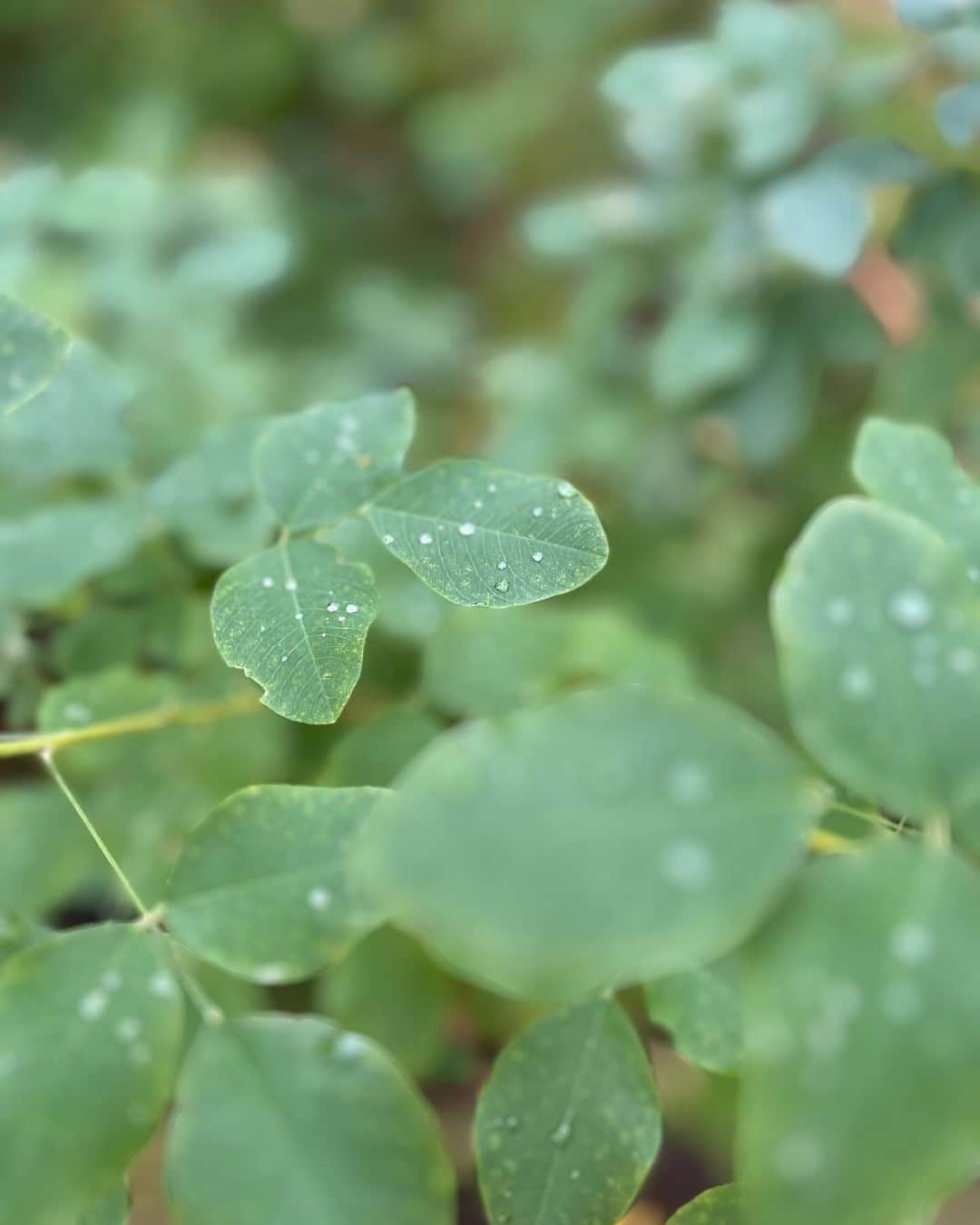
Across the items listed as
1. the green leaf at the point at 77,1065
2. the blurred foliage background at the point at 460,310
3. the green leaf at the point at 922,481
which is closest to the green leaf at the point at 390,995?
the blurred foliage background at the point at 460,310

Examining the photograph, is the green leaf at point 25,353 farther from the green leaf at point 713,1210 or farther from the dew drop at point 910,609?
the green leaf at point 713,1210

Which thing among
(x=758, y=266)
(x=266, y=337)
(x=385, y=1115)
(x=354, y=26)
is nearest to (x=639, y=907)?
(x=385, y=1115)

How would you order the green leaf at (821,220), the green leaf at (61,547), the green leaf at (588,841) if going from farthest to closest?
the green leaf at (821,220), the green leaf at (61,547), the green leaf at (588,841)

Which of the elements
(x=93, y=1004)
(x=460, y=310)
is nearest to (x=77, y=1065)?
(x=93, y=1004)

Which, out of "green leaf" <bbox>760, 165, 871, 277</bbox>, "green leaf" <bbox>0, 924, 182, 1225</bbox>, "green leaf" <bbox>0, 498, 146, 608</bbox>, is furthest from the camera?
"green leaf" <bbox>760, 165, 871, 277</bbox>

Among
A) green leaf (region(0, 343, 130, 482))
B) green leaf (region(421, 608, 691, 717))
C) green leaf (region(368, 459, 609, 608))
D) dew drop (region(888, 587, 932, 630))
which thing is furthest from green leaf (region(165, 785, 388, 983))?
green leaf (region(0, 343, 130, 482))

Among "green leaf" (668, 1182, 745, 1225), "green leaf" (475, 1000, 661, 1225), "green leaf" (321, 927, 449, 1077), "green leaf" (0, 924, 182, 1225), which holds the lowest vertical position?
"green leaf" (321, 927, 449, 1077)

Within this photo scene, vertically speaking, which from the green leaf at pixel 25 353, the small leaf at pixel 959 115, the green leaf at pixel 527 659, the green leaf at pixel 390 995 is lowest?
the green leaf at pixel 390 995

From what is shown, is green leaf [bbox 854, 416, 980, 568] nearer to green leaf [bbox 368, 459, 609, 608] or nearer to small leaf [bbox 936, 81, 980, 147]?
green leaf [bbox 368, 459, 609, 608]

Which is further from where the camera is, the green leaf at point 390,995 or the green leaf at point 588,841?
the green leaf at point 390,995
